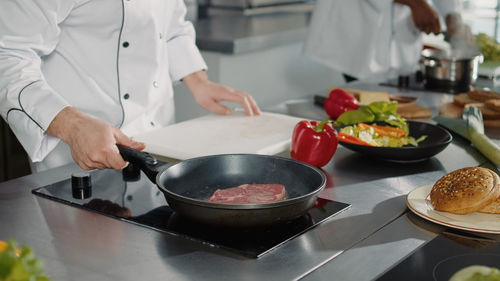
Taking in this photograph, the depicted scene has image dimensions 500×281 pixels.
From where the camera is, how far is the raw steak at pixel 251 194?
0.94m

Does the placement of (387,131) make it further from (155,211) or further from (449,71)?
(449,71)

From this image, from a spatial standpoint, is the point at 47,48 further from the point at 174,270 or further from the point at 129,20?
the point at 174,270

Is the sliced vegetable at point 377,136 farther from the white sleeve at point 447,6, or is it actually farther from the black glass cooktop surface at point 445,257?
the white sleeve at point 447,6

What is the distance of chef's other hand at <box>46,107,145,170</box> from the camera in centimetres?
109

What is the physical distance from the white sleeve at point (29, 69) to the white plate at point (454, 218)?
0.69 meters

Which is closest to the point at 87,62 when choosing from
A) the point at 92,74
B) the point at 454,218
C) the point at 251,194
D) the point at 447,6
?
the point at 92,74

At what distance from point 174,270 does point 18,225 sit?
292 millimetres

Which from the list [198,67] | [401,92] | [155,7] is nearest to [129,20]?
[155,7]

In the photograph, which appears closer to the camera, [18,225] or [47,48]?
[18,225]

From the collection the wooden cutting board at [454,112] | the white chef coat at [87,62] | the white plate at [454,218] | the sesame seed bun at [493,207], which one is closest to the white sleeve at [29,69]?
the white chef coat at [87,62]

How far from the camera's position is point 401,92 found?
2.10m

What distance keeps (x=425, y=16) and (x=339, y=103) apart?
91 cm

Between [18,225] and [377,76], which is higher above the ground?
[18,225]

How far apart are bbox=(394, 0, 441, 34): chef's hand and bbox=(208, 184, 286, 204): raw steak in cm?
160
